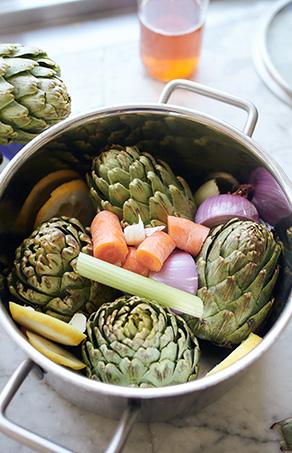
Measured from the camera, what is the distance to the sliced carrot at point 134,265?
84 cm

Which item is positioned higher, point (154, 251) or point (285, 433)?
point (154, 251)

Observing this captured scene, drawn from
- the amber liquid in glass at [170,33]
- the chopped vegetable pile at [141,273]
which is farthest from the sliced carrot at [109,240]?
the amber liquid in glass at [170,33]

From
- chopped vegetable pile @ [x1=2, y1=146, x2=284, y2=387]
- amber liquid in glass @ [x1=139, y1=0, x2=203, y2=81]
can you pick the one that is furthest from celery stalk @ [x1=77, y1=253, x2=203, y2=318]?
amber liquid in glass @ [x1=139, y1=0, x2=203, y2=81]

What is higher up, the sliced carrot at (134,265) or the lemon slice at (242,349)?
the sliced carrot at (134,265)

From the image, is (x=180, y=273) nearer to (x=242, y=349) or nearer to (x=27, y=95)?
(x=242, y=349)

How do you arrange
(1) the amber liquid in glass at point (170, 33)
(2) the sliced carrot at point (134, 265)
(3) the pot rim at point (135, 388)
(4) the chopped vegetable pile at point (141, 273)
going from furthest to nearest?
(1) the amber liquid in glass at point (170, 33) < (2) the sliced carrot at point (134, 265) < (4) the chopped vegetable pile at point (141, 273) < (3) the pot rim at point (135, 388)

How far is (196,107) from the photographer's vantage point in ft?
3.66

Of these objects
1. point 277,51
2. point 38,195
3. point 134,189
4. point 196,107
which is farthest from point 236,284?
point 277,51

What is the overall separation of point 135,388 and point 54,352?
156 mm

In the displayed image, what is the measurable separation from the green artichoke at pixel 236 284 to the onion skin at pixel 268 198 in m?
0.04

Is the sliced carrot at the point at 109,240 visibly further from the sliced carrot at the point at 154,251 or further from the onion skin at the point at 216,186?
the onion skin at the point at 216,186

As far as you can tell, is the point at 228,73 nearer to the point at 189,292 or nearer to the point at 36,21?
the point at 36,21

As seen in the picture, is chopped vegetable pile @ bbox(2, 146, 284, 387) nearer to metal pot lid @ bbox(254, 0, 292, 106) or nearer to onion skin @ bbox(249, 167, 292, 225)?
onion skin @ bbox(249, 167, 292, 225)

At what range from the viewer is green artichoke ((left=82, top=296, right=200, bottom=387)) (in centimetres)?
71
